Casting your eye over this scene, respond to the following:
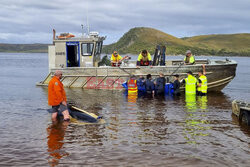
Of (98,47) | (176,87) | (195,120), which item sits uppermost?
(98,47)

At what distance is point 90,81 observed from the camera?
A: 19.1 meters

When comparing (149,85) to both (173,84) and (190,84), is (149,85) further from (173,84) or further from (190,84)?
(190,84)

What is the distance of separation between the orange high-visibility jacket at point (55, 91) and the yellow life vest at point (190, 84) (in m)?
8.30

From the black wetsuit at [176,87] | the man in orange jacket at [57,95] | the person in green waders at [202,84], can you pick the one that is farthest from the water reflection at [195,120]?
the man in orange jacket at [57,95]

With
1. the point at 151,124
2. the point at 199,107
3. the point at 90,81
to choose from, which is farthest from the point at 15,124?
the point at 90,81

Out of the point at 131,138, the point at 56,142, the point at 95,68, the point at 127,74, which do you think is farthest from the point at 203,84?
the point at 56,142

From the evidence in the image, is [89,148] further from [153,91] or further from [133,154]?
[153,91]

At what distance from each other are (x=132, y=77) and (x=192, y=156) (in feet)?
36.6

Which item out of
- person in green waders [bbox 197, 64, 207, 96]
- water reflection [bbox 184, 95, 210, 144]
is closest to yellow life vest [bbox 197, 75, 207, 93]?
person in green waders [bbox 197, 64, 207, 96]

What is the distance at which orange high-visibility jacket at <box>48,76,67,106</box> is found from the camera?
990cm

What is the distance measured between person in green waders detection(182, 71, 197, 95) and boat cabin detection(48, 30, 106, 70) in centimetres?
632

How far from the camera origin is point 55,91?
32.7 feet

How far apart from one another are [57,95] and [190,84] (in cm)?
866

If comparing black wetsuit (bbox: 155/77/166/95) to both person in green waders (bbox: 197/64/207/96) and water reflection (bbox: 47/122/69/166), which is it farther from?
water reflection (bbox: 47/122/69/166)
